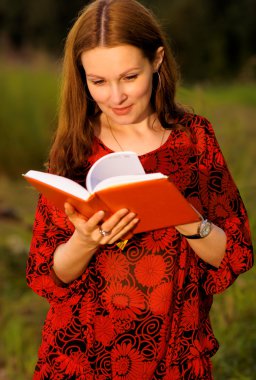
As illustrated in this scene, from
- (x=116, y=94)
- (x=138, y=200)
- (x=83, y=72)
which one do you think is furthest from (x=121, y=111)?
(x=138, y=200)

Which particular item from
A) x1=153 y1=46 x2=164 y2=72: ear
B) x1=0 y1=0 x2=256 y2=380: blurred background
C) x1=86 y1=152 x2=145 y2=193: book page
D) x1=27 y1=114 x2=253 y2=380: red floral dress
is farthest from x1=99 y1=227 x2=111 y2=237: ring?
x1=0 y1=0 x2=256 y2=380: blurred background

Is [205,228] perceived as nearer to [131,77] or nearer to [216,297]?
[131,77]

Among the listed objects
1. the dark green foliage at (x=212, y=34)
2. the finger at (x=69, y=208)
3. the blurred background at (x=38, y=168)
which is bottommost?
the dark green foliage at (x=212, y=34)

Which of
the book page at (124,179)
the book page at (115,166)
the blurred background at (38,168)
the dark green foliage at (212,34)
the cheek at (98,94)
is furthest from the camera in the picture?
the dark green foliage at (212,34)

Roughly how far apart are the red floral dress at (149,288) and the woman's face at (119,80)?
0.52 feet

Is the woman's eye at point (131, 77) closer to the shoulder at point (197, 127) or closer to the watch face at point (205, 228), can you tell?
the shoulder at point (197, 127)

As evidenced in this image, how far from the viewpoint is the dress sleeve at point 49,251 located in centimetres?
245

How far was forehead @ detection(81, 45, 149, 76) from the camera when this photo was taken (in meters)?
2.33

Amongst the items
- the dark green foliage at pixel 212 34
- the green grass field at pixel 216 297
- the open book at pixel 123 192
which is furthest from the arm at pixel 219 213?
the dark green foliage at pixel 212 34

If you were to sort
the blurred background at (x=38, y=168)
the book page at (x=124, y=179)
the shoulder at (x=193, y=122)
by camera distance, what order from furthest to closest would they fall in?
the blurred background at (x=38, y=168) → the shoulder at (x=193, y=122) → the book page at (x=124, y=179)

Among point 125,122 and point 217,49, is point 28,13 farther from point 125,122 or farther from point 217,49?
point 125,122

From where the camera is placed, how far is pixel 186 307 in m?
2.44

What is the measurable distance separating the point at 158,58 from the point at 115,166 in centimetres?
54

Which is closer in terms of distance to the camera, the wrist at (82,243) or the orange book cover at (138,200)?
the orange book cover at (138,200)
